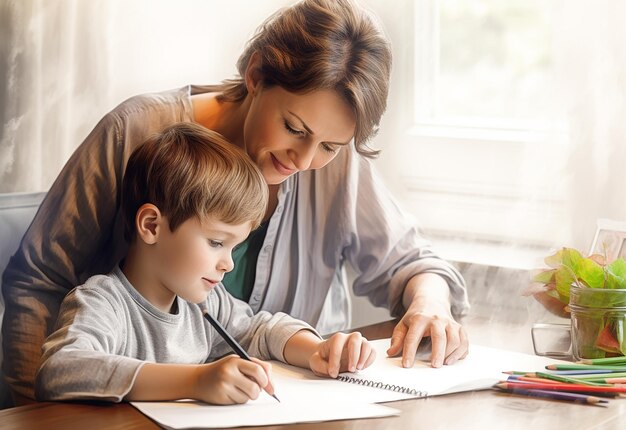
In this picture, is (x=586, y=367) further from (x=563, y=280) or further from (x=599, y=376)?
(x=563, y=280)

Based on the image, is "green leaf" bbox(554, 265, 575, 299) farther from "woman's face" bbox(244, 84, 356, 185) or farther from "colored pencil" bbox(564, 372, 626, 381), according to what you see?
"woman's face" bbox(244, 84, 356, 185)

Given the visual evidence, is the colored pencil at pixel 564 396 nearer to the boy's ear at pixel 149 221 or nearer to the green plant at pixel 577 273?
the green plant at pixel 577 273

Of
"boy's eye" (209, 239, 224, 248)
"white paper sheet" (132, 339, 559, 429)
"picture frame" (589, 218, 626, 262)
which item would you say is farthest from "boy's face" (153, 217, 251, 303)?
"picture frame" (589, 218, 626, 262)

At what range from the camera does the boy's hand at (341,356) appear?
1056 millimetres

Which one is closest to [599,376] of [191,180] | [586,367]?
[586,367]

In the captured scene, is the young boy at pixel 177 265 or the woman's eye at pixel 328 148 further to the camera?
the woman's eye at pixel 328 148

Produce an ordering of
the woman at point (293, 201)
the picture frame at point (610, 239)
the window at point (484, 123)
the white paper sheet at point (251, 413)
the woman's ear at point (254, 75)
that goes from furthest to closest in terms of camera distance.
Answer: the window at point (484, 123) → the picture frame at point (610, 239) → the woman's ear at point (254, 75) → the woman at point (293, 201) → the white paper sheet at point (251, 413)

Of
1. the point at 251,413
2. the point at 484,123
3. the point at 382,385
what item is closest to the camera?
the point at 251,413

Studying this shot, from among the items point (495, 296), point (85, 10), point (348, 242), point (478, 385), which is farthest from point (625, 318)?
point (85, 10)

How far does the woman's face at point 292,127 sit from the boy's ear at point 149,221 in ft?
0.63

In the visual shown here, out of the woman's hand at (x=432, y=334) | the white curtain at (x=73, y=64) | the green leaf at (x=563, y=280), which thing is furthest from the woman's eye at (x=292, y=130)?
the green leaf at (x=563, y=280)

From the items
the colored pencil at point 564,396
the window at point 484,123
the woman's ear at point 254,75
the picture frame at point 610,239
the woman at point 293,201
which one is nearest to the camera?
the colored pencil at point 564,396

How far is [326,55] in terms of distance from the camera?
1.17 metres

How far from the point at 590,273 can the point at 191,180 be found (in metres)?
0.50
